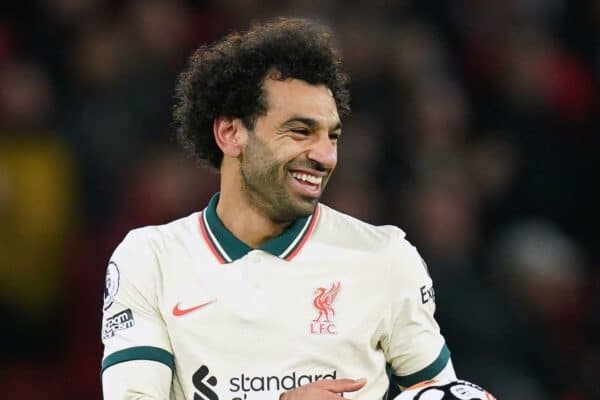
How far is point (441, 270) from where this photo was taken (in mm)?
6902

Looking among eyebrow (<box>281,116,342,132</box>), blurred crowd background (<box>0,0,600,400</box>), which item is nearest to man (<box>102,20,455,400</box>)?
eyebrow (<box>281,116,342,132</box>)

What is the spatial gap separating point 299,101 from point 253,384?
89cm

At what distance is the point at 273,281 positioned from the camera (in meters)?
4.34

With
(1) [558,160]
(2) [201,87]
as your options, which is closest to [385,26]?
(1) [558,160]

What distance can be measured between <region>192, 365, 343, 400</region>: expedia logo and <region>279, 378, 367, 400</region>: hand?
6cm

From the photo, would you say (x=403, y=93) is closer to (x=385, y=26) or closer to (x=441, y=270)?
(x=385, y=26)

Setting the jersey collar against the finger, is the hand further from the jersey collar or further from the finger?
the jersey collar

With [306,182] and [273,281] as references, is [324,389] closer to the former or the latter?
[273,281]

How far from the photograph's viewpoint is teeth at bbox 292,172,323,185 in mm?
4312

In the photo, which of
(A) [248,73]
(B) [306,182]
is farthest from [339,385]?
(A) [248,73]

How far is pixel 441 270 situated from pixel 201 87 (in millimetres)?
2551

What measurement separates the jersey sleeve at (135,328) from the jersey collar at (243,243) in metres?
0.20

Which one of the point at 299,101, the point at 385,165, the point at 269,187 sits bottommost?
the point at 385,165

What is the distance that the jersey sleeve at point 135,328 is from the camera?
4.20m
